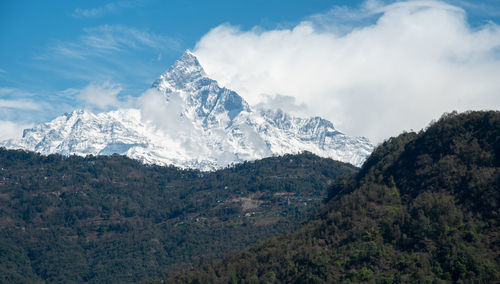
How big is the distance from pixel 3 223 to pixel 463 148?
484 feet

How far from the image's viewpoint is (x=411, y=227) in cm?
9544

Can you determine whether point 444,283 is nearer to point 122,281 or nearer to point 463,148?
point 463,148

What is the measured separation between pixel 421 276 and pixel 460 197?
19709 mm

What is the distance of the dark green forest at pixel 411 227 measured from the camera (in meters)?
88.0

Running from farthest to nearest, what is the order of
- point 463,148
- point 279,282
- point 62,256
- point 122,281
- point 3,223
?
point 3,223
point 62,256
point 122,281
point 463,148
point 279,282

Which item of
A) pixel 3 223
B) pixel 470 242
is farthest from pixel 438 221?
pixel 3 223

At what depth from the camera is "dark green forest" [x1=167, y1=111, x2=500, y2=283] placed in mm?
88000

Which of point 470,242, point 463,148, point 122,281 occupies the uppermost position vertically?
point 463,148

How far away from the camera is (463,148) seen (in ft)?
347

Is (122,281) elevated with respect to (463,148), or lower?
lower

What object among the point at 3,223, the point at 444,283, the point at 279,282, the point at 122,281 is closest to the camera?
the point at 444,283

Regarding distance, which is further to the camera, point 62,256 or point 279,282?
point 62,256

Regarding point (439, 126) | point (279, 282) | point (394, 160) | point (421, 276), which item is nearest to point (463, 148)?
point (439, 126)

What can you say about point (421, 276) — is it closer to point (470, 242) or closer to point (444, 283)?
point (444, 283)
